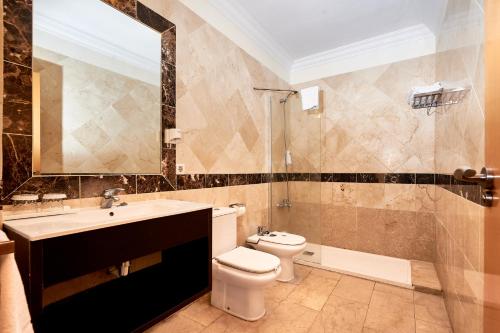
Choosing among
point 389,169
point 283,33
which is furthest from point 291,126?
point 389,169

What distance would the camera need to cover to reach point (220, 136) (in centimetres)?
228

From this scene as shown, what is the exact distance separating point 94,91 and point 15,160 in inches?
22.0

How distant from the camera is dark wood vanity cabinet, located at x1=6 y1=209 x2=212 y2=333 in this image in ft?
2.79

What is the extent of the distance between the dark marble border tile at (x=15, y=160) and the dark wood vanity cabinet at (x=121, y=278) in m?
0.28

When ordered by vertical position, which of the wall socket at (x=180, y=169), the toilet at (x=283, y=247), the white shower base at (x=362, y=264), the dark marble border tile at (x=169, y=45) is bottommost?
the white shower base at (x=362, y=264)

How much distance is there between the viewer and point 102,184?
1.43 m

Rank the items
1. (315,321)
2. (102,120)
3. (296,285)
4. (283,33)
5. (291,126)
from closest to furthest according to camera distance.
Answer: (102,120)
(315,321)
(296,285)
(283,33)
(291,126)

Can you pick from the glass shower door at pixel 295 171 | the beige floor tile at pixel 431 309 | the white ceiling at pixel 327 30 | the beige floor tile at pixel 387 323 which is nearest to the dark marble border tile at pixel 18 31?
the white ceiling at pixel 327 30

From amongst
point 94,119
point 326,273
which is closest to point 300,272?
point 326,273

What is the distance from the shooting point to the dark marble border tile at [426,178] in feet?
8.64

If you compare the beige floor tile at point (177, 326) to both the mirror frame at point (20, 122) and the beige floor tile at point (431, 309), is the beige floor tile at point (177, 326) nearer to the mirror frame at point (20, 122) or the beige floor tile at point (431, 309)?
the mirror frame at point (20, 122)

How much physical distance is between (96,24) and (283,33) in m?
1.98

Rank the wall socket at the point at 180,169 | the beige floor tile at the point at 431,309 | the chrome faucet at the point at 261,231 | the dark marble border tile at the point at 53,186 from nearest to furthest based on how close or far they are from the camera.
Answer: the dark marble border tile at the point at 53,186, the beige floor tile at the point at 431,309, the wall socket at the point at 180,169, the chrome faucet at the point at 261,231

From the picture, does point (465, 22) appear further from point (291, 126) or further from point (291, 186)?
point (291, 186)
